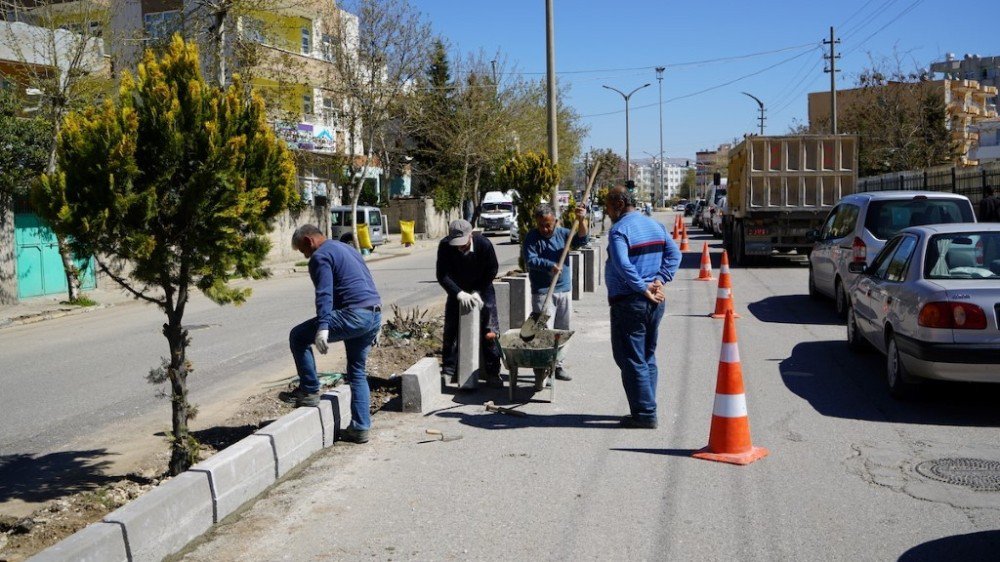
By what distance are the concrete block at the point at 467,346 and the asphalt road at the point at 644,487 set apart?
7.3 inches

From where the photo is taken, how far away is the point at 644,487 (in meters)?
5.65

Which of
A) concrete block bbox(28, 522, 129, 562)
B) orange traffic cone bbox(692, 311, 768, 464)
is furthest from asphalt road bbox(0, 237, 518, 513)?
orange traffic cone bbox(692, 311, 768, 464)

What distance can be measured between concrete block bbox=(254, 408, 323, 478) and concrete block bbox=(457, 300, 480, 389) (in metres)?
1.99

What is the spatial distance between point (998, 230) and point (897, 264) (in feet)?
2.97

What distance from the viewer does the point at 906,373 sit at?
24.9 ft

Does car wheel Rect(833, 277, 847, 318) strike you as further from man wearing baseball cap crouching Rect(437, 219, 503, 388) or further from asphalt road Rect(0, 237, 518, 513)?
asphalt road Rect(0, 237, 518, 513)

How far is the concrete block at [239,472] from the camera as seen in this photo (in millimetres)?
5137

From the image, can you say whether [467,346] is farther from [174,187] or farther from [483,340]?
[174,187]

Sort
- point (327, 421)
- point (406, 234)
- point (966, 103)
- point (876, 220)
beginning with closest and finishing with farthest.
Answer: point (327, 421), point (876, 220), point (406, 234), point (966, 103)

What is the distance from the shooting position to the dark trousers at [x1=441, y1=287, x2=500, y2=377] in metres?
8.52

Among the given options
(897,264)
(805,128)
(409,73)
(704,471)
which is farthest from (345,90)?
(805,128)

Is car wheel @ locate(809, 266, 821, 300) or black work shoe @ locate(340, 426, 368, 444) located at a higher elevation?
car wheel @ locate(809, 266, 821, 300)

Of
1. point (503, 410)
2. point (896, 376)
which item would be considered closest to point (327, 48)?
point (503, 410)

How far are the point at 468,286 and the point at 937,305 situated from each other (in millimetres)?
3883
